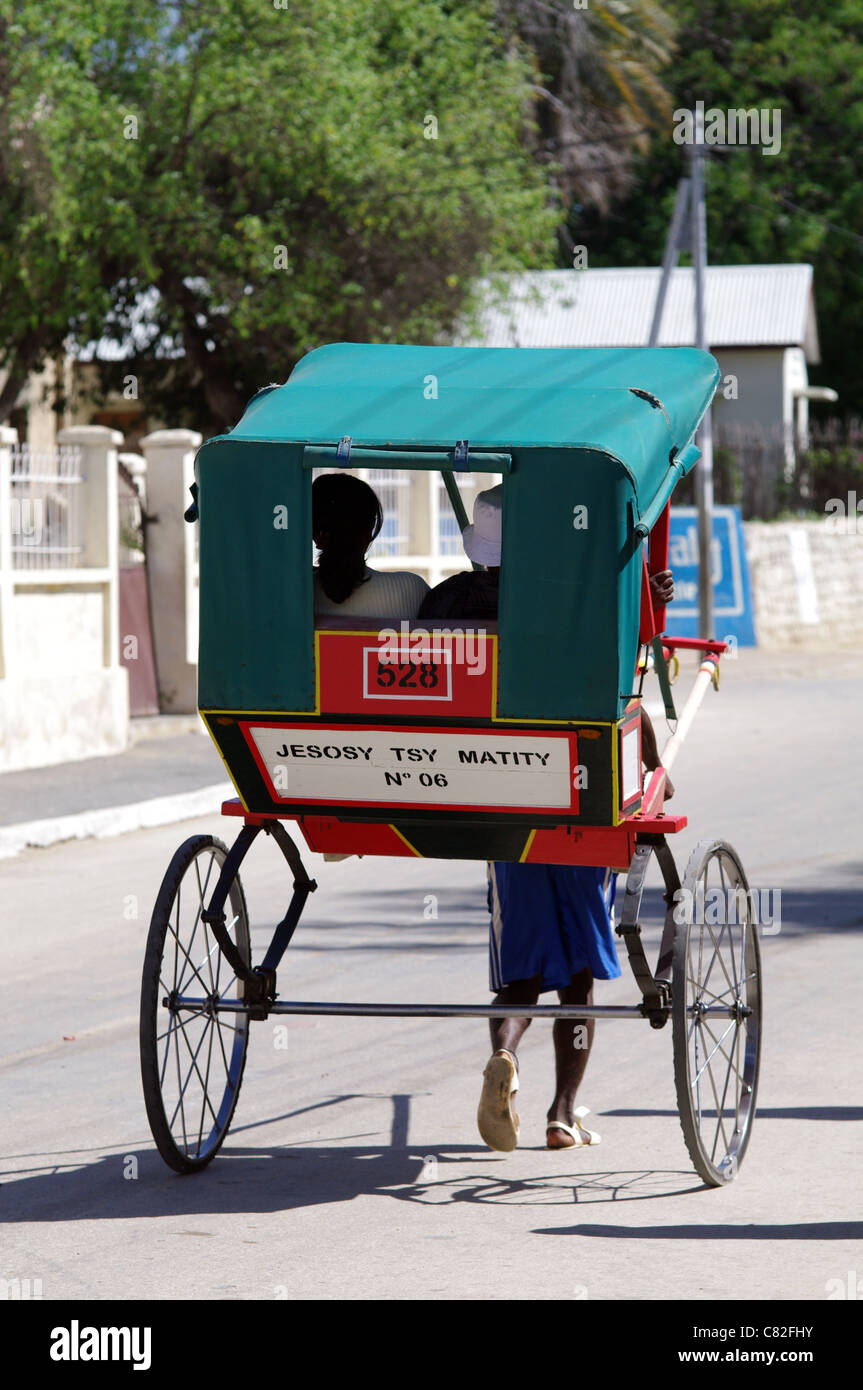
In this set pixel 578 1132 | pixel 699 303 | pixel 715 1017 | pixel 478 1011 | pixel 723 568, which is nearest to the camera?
pixel 478 1011

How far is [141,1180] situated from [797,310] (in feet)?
123

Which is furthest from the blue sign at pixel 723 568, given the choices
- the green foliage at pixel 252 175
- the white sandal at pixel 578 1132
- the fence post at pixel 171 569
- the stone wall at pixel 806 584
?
the white sandal at pixel 578 1132

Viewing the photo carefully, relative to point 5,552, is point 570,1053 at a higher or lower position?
lower

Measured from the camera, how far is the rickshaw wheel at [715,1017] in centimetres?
480

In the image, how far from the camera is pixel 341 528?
17.0 ft

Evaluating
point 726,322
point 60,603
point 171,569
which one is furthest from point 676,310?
point 60,603

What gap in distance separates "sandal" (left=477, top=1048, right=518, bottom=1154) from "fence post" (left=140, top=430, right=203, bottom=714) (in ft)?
39.8

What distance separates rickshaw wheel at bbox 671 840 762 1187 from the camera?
4797mm

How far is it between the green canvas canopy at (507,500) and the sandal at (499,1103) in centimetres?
98

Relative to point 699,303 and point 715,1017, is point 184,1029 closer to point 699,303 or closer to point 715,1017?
point 715,1017

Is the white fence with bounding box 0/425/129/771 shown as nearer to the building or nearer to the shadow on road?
the shadow on road

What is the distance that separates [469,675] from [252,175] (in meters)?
18.3

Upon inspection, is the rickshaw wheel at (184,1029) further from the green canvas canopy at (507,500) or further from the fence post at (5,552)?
the fence post at (5,552)

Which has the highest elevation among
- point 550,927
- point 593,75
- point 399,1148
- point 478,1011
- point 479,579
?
point 593,75
